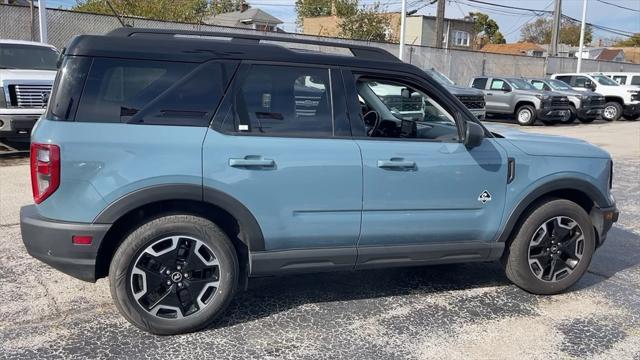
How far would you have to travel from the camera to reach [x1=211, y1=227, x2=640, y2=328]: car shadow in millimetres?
4237

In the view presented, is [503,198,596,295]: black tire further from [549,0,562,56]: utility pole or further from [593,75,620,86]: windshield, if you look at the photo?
[549,0,562,56]: utility pole

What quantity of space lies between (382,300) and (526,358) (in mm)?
1178

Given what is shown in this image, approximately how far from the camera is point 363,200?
12.7 feet

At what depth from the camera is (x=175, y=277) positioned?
3646 mm

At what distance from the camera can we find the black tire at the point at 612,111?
23.4 metres

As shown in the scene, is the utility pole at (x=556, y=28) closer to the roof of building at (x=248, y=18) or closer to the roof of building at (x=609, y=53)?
the roof of building at (x=248, y=18)

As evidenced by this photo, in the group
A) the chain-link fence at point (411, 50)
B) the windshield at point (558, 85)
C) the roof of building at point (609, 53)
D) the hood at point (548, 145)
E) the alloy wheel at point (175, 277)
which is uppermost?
the roof of building at point (609, 53)

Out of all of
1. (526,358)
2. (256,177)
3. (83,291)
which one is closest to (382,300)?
(526,358)

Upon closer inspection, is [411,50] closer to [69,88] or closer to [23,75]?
[23,75]

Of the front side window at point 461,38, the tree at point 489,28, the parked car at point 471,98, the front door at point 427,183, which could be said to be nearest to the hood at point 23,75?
the front door at point 427,183

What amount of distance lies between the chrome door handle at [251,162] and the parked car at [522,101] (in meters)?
18.0

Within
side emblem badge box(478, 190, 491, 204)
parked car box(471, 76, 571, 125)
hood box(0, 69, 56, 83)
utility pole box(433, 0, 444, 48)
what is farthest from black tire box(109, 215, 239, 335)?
utility pole box(433, 0, 444, 48)

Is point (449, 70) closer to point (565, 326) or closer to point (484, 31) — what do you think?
point (565, 326)

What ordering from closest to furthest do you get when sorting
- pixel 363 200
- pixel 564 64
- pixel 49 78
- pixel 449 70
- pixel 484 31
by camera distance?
pixel 363 200
pixel 49 78
pixel 449 70
pixel 564 64
pixel 484 31
